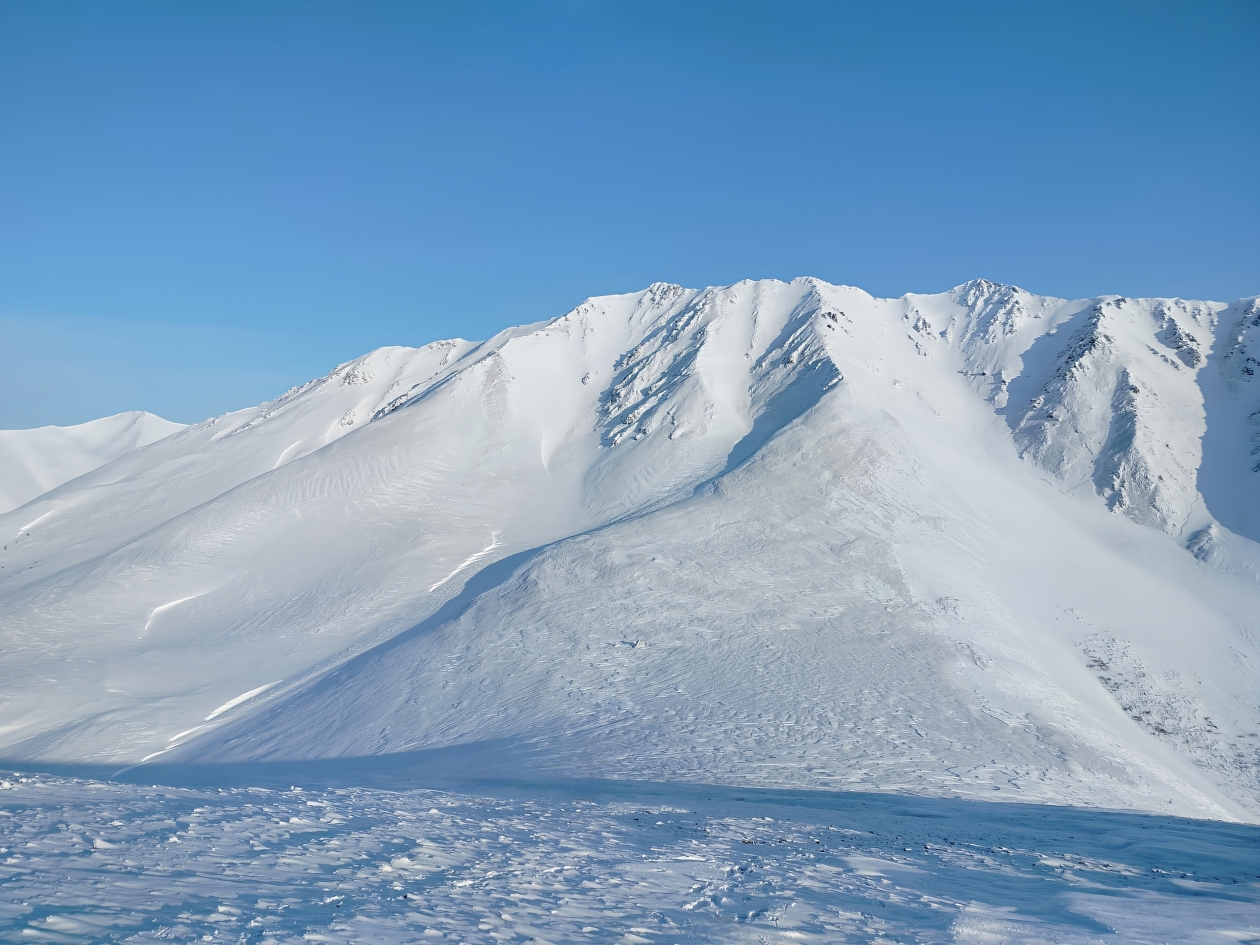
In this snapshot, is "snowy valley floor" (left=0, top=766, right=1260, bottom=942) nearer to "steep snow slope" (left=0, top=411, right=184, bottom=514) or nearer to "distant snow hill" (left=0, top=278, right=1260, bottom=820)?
"distant snow hill" (left=0, top=278, right=1260, bottom=820)

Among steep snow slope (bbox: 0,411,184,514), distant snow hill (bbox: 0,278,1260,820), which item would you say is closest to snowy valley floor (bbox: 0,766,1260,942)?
distant snow hill (bbox: 0,278,1260,820)

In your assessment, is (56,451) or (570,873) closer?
(570,873)

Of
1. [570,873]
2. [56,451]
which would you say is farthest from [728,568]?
[56,451]

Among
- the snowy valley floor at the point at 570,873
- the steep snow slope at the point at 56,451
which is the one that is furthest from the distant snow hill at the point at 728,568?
the steep snow slope at the point at 56,451

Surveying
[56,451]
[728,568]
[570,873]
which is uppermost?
[56,451]

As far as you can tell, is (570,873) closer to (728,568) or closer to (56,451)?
(728,568)

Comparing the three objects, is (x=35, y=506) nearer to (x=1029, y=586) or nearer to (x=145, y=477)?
(x=145, y=477)
